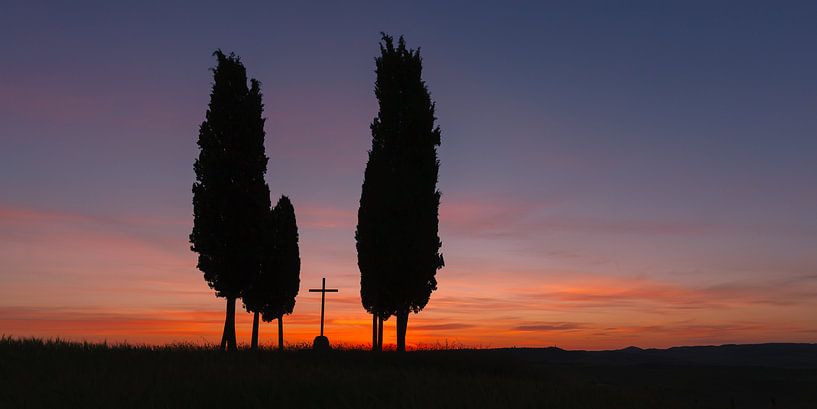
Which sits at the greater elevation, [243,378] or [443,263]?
[443,263]

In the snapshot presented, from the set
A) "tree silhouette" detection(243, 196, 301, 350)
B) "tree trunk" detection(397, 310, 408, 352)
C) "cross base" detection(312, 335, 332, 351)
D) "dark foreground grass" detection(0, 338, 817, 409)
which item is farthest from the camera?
"tree silhouette" detection(243, 196, 301, 350)

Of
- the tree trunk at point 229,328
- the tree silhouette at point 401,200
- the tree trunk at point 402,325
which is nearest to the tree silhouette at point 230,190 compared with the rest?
the tree trunk at point 229,328

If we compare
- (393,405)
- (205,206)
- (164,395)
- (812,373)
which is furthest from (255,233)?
(812,373)

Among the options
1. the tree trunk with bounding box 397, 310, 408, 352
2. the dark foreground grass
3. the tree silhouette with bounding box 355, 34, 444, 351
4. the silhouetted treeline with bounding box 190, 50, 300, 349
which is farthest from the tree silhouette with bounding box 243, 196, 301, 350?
the dark foreground grass

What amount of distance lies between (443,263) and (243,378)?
2130 cm

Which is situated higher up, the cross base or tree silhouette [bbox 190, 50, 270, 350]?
tree silhouette [bbox 190, 50, 270, 350]

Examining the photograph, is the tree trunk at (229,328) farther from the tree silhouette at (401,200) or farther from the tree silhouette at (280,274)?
the tree silhouette at (401,200)

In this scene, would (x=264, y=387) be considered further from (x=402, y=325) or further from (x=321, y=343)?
(x=402, y=325)

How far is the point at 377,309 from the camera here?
35594mm

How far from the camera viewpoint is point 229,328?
34594 millimetres

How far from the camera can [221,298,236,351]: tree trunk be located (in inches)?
1347

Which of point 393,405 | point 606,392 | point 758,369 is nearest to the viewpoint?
point 393,405

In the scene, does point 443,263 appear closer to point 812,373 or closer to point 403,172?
point 403,172

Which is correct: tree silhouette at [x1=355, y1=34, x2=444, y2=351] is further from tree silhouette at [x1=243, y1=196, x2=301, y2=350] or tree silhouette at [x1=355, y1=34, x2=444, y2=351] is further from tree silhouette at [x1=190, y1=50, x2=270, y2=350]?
tree silhouette at [x1=243, y1=196, x2=301, y2=350]
